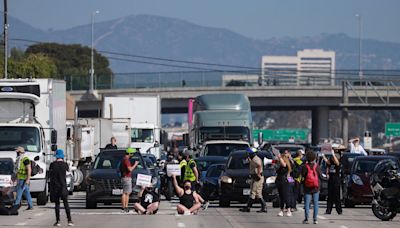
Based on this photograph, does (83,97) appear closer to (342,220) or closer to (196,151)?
(196,151)

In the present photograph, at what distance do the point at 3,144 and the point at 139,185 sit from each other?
6.01 metres

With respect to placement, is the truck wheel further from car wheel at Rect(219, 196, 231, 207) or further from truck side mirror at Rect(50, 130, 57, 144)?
car wheel at Rect(219, 196, 231, 207)

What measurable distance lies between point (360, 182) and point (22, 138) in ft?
33.9

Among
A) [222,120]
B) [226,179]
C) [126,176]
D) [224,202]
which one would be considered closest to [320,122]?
[222,120]

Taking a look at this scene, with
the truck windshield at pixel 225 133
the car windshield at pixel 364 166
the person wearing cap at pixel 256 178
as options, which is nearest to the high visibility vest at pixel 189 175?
the person wearing cap at pixel 256 178

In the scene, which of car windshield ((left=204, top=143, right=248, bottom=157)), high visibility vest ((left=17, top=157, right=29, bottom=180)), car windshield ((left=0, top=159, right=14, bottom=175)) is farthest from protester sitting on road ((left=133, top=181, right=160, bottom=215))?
car windshield ((left=204, top=143, right=248, bottom=157))

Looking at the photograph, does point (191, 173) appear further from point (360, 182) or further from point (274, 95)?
point (274, 95)

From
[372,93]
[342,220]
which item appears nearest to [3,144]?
[342,220]

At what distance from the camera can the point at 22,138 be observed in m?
35.1

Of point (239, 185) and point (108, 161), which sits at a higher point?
point (108, 161)

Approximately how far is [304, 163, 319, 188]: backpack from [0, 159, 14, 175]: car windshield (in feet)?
28.6

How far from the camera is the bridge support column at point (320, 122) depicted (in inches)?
3765

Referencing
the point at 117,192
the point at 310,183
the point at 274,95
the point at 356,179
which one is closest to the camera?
the point at 310,183

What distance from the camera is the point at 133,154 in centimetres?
3334
